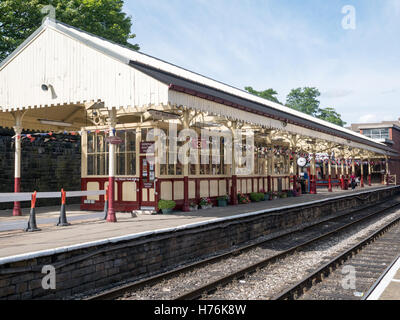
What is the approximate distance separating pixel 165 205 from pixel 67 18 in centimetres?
1860

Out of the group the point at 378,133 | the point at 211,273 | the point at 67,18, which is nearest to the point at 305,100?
the point at 378,133

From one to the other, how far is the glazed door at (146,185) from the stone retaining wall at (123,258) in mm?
2822

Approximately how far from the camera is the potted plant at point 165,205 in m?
11.5

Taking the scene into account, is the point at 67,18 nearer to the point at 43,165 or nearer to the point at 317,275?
the point at 43,165

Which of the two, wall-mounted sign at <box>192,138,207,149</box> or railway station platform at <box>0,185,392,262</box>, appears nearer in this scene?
railway station platform at <box>0,185,392,262</box>

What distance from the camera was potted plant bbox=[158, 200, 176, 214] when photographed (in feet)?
37.8

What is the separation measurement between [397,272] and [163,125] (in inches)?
312

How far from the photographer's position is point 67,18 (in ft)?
80.5

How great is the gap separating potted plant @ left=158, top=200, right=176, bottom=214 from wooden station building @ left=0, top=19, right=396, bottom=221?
0.20 meters

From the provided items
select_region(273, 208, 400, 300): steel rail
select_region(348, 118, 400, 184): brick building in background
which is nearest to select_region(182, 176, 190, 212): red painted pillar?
select_region(273, 208, 400, 300): steel rail

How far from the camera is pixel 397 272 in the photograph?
6.69 meters

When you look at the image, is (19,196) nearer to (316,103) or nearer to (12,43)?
(12,43)

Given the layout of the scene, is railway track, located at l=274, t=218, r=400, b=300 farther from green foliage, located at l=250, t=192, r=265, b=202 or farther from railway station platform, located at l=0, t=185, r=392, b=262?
green foliage, located at l=250, t=192, r=265, b=202

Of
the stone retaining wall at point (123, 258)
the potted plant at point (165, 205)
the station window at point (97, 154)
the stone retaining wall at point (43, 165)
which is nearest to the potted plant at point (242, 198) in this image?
the stone retaining wall at point (123, 258)
